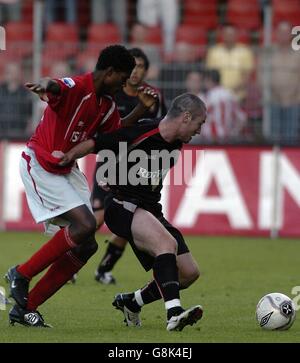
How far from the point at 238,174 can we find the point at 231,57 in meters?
2.05

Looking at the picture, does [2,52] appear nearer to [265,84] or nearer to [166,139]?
[265,84]

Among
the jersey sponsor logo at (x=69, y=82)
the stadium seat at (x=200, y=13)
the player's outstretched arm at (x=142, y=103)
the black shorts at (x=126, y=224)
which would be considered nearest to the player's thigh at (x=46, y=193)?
the black shorts at (x=126, y=224)

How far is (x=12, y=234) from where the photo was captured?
17.1m

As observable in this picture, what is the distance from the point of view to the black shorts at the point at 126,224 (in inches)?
327

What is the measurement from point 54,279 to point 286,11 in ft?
40.4

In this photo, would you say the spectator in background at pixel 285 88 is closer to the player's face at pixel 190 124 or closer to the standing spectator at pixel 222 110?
the standing spectator at pixel 222 110

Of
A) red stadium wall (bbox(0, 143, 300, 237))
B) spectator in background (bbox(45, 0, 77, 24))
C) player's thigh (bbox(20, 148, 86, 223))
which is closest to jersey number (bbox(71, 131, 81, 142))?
player's thigh (bbox(20, 148, 86, 223))

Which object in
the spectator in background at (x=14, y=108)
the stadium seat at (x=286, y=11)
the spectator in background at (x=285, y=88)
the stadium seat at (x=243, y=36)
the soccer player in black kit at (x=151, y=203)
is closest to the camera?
the soccer player in black kit at (x=151, y=203)

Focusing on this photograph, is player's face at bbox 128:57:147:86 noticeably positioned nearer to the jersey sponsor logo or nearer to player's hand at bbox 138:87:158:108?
player's hand at bbox 138:87:158:108

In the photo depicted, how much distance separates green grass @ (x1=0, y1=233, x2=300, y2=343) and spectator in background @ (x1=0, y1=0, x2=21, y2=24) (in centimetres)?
541

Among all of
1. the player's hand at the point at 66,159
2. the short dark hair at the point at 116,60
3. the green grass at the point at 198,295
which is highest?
the short dark hair at the point at 116,60

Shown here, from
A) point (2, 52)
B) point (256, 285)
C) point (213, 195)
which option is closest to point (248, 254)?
point (213, 195)

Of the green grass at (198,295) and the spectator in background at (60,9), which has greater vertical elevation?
the spectator in background at (60,9)

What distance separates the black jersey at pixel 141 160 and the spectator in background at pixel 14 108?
9.42 meters
